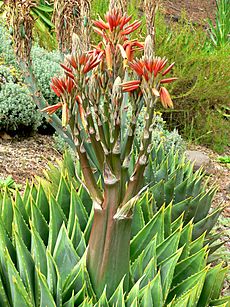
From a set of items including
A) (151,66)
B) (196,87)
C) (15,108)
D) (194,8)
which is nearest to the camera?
(151,66)

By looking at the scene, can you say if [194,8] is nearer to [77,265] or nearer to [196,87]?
[196,87]

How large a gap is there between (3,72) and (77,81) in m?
4.68

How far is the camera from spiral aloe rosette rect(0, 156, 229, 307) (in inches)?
87.4

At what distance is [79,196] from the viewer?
2.98 m

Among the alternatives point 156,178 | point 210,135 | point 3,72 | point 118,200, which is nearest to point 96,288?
point 118,200

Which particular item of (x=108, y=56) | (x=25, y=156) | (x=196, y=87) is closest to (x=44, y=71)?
(x=25, y=156)

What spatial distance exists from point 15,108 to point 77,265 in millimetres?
4008

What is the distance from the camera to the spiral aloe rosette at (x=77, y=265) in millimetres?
2219

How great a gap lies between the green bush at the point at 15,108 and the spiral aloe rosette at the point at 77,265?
329cm

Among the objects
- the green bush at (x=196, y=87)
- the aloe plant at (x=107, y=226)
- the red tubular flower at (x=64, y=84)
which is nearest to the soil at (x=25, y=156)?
the green bush at (x=196, y=87)

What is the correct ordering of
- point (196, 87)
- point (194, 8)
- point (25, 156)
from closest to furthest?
point (25, 156), point (196, 87), point (194, 8)

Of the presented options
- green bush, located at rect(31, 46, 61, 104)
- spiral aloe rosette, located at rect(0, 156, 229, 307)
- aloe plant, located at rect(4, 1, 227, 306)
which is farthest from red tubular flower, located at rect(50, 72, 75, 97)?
green bush, located at rect(31, 46, 61, 104)

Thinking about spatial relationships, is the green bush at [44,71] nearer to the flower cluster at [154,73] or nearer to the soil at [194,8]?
the flower cluster at [154,73]

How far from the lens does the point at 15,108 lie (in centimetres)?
610
